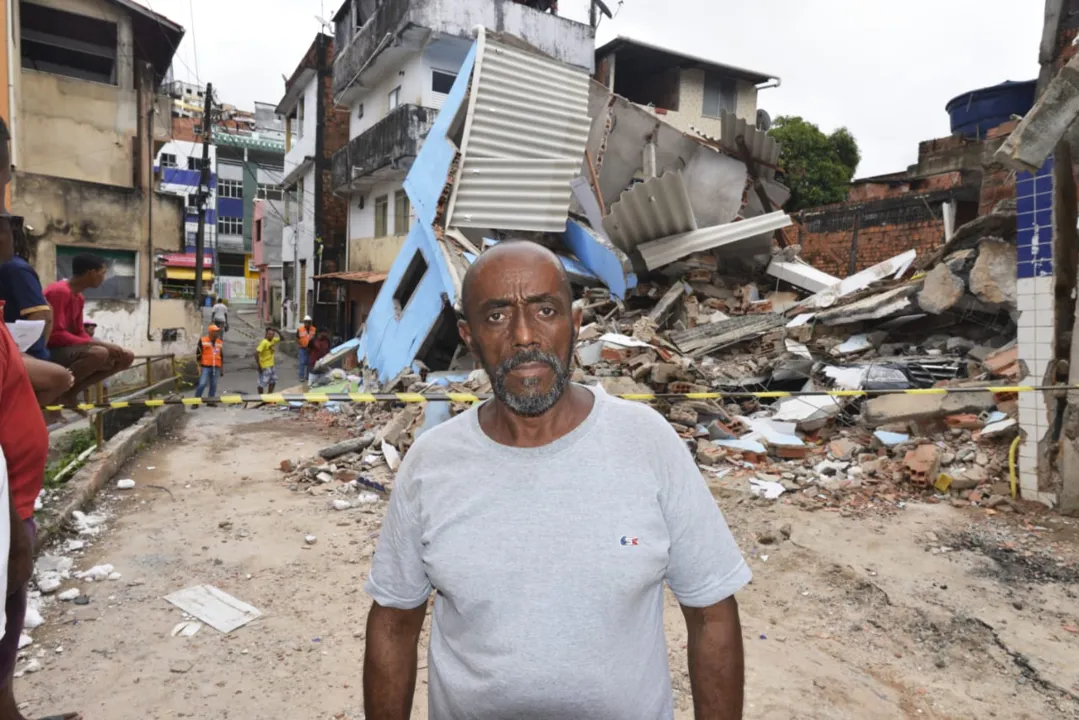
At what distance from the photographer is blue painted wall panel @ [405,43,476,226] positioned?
31.8 ft

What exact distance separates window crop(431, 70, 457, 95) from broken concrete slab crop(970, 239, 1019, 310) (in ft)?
52.6

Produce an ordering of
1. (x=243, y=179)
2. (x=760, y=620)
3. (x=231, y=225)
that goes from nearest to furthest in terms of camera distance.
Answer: (x=760, y=620)
(x=243, y=179)
(x=231, y=225)

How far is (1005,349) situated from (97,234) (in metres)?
17.0

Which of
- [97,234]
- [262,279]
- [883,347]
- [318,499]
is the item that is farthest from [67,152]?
[262,279]

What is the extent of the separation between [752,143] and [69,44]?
16.2 metres

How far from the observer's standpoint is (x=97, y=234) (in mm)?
14969

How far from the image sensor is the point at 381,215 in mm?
21031

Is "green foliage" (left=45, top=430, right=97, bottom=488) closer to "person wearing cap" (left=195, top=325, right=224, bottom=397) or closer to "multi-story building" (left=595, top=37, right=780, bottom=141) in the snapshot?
"person wearing cap" (left=195, top=325, right=224, bottom=397)

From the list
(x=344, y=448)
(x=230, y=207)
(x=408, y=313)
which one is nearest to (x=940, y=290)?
(x=344, y=448)

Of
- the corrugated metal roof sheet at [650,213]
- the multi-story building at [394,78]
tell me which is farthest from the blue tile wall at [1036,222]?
the multi-story building at [394,78]

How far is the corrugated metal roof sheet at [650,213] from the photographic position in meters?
9.43

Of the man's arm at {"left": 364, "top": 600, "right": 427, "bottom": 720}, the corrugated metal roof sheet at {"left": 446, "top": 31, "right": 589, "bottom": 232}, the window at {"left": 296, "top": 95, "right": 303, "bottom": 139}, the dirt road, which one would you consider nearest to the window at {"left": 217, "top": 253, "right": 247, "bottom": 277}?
the window at {"left": 296, "top": 95, "right": 303, "bottom": 139}

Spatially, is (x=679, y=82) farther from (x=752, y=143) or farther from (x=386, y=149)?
(x=752, y=143)

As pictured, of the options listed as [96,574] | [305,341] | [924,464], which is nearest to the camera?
[96,574]
